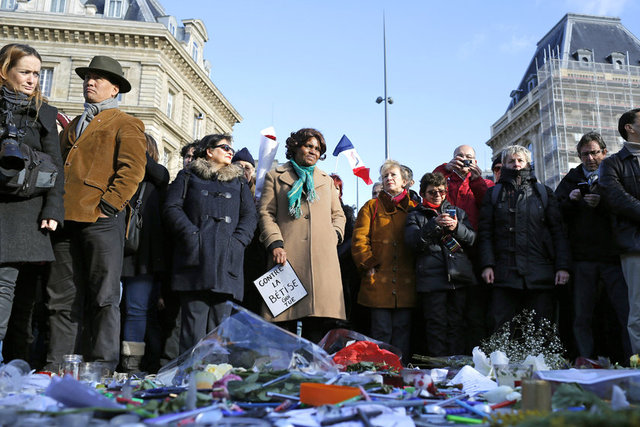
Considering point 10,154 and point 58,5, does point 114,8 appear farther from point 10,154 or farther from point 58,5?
point 10,154

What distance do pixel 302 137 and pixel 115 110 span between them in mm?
1618

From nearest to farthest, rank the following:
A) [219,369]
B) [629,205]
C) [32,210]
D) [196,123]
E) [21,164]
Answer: [219,369] < [21,164] < [32,210] < [629,205] < [196,123]

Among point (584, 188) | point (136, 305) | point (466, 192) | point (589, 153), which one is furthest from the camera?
point (466, 192)

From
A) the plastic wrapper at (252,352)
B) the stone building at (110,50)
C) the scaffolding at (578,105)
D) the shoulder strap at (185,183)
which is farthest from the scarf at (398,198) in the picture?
the scaffolding at (578,105)

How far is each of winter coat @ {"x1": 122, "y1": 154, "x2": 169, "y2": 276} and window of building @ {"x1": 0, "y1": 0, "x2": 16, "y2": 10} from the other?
3463cm

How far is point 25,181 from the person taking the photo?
129 inches

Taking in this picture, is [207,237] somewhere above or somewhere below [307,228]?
below

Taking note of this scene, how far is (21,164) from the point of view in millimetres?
3260

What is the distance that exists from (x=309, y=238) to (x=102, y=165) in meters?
1.72

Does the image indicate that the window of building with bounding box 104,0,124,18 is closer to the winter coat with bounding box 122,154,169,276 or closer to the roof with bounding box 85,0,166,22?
the roof with bounding box 85,0,166,22

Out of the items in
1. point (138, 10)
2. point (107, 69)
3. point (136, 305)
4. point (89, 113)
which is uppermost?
point (138, 10)

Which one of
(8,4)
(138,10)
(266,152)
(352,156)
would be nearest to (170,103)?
(138,10)

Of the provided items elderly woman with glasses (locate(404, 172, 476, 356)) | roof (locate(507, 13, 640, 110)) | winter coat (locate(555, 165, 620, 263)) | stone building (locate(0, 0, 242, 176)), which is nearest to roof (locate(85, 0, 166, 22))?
stone building (locate(0, 0, 242, 176))

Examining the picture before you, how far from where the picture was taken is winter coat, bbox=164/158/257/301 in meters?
4.07
